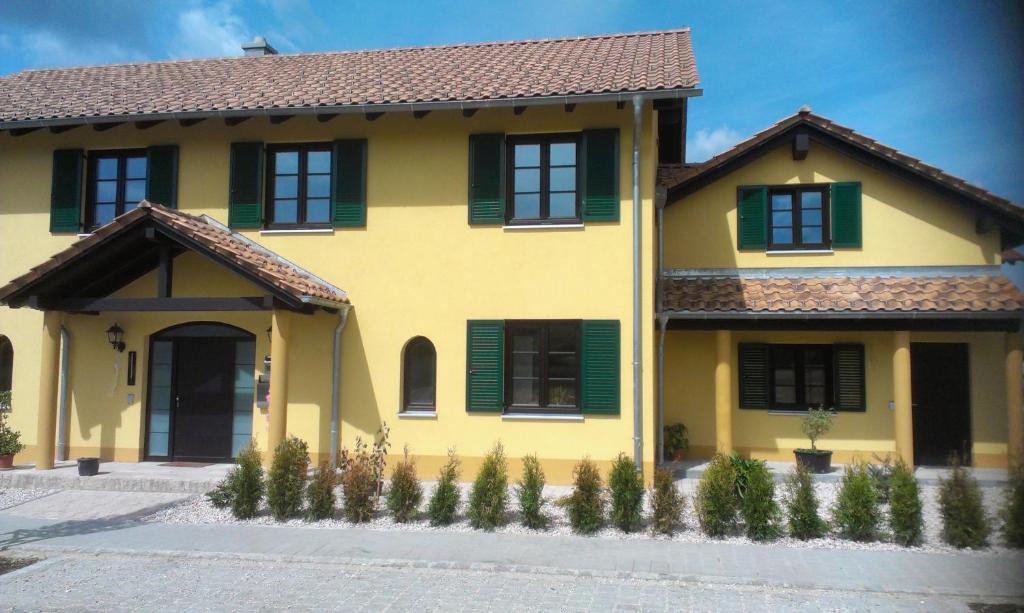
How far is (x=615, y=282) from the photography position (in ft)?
36.8

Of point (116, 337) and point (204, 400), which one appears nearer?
point (116, 337)

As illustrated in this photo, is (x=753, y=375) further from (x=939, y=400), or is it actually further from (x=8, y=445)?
(x=8, y=445)

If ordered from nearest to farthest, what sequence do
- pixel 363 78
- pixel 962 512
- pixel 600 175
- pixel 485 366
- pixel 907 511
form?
pixel 962 512 < pixel 907 511 < pixel 600 175 < pixel 485 366 < pixel 363 78

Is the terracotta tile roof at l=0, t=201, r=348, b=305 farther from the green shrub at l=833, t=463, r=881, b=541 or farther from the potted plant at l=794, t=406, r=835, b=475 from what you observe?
the potted plant at l=794, t=406, r=835, b=475

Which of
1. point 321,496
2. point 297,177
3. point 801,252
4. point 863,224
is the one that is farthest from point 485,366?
point 863,224

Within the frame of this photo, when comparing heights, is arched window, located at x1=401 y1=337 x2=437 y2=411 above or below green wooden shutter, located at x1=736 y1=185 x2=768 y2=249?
below

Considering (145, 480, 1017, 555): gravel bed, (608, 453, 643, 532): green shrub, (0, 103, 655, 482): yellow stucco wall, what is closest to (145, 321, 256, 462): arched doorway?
(0, 103, 655, 482): yellow stucco wall

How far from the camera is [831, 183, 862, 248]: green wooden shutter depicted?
13367mm

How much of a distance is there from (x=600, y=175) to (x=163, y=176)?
747 centimetres

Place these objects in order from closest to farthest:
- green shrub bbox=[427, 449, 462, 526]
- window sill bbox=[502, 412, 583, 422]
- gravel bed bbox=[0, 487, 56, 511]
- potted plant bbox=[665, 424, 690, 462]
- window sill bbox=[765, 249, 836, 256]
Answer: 1. green shrub bbox=[427, 449, 462, 526]
2. gravel bed bbox=[0, 487, 56, 511]
3. window sill bbox=[502, 412, 583, 422]
4. potted plant bbox=[665, 424, 690, 462]
5. window sill bbox=[765, 249, 836, 256]

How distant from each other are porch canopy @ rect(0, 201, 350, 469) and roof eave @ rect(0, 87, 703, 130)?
1.79m

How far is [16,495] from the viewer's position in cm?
1065

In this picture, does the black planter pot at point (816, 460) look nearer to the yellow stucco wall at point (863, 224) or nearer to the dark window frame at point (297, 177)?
the yellow stucco wall at point (863, 224)

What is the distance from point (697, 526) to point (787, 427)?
209 inches
